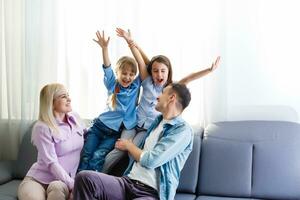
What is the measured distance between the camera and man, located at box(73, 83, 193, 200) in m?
2.41

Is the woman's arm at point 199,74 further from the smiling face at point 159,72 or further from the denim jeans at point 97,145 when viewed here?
the denim jeans at point 97,145

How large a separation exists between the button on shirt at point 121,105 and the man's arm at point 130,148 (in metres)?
0.28

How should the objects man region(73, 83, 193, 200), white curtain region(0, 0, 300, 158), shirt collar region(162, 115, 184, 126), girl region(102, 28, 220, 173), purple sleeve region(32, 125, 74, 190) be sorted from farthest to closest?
1. white curtain region(0, 0, 300, 158)
2. girl region(102, 28, 220, 173)
3. purple sleeve region(32, 125, 74, 190)
4. shirt collar region(162, 115, 184, 126)
5. man region(73, 83, 193, 200)

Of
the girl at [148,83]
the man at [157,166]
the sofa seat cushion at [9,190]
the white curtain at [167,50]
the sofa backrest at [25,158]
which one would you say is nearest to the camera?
the man at [157,166]

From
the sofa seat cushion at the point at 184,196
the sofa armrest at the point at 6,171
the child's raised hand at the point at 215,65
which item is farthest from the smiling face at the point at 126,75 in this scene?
the sofa armrest at the point at 6,171

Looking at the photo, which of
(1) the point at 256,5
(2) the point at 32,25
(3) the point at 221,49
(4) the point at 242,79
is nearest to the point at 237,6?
(1) the point at 256,5

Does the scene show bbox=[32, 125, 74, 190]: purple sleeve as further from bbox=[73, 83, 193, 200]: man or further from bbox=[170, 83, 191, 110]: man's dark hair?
bbox=[170, 83, 191, 110]: man's dark hair

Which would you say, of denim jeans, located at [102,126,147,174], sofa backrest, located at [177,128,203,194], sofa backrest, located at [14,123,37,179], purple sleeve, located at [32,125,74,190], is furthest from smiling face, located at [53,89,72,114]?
sofa backrest, located at [177,128,203,194]

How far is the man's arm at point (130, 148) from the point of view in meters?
2.53

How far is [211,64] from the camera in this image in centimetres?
311

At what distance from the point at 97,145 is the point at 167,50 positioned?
34.5 inches

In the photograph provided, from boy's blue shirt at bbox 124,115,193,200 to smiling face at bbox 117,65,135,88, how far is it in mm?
527

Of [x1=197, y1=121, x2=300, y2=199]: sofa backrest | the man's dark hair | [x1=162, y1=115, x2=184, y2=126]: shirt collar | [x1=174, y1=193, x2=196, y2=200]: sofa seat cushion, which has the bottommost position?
[x1=174, y1=193, x2=196, y2=200]: sofa seat cushion

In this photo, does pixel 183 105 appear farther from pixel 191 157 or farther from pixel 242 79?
pixel 242 79
